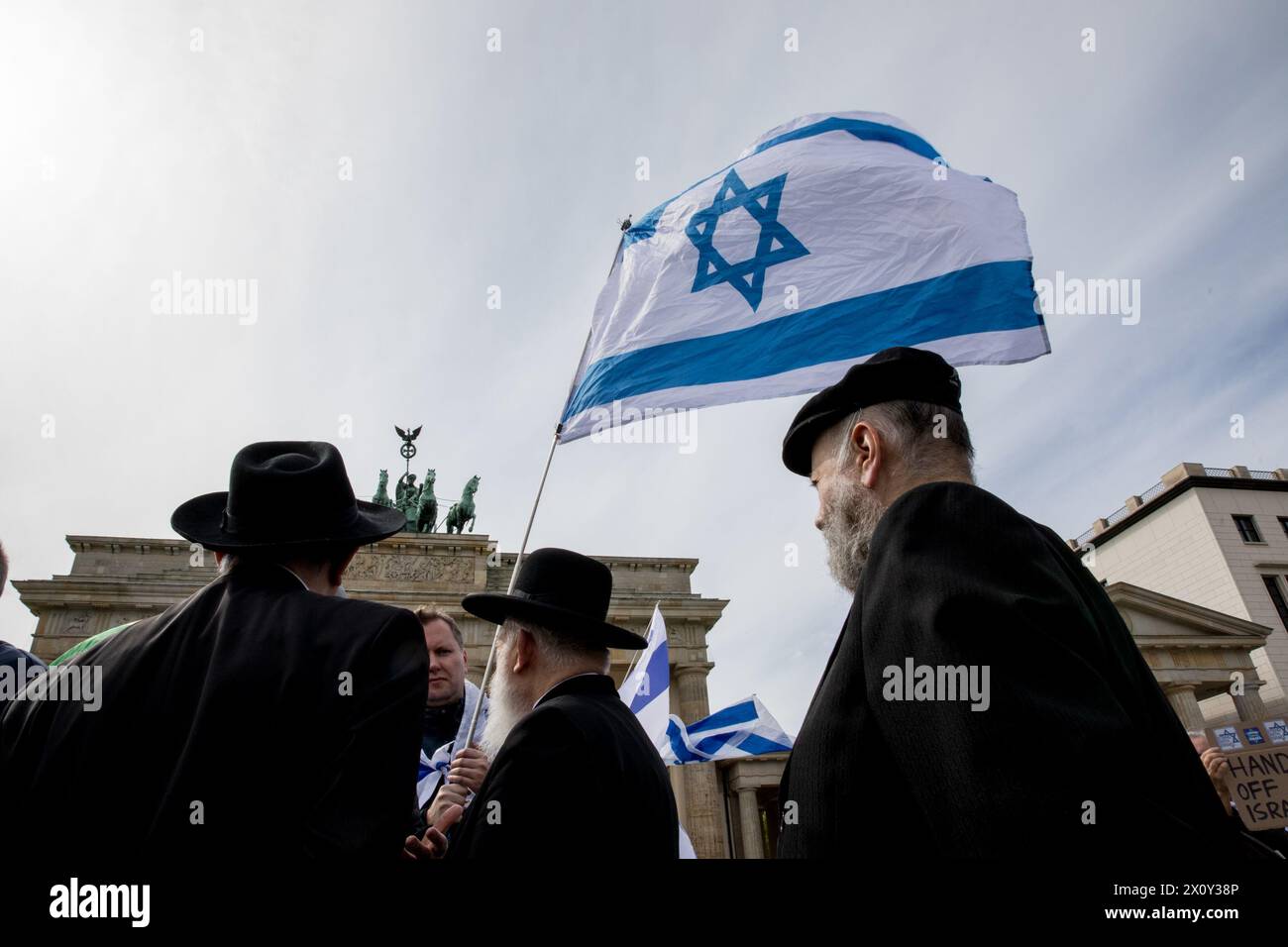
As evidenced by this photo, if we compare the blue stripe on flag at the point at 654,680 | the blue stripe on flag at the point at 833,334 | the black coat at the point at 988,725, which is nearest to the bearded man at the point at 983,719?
the black coat at the point at 988,725

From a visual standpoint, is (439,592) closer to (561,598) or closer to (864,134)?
(864,134)

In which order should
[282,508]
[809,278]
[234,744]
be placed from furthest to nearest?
[809,278] → [282,508] → [234,744]

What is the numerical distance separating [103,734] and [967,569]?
5.81 feet

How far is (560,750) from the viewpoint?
2240mm

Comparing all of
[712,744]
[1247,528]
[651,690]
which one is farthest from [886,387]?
[1247,528]

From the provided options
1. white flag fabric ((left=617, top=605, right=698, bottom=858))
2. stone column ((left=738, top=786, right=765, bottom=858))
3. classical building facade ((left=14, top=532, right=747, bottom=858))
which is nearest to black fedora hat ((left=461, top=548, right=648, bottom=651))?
white flag fabric ((left=617, top=605, right=698, bottom=858))

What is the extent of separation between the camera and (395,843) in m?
1.65

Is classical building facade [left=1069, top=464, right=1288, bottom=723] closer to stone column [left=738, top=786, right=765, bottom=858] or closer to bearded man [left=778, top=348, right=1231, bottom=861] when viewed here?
stone column [left=738, top=786, right=765, bottom=858]

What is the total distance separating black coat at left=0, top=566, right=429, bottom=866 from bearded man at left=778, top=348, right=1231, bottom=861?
0.88m

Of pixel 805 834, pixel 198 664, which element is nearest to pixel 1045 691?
pixel 805 834

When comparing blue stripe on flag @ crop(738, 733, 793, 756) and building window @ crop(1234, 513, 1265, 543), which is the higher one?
building window @ crop(1234, 513, 1265, 543)

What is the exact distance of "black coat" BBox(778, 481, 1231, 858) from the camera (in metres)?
1.03

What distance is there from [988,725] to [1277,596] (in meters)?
40.8
